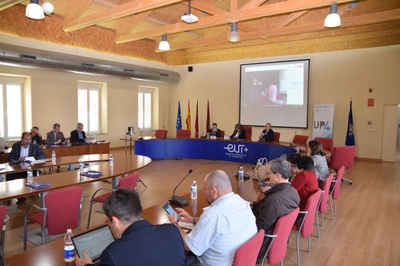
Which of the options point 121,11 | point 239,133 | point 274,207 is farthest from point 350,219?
point 121,11

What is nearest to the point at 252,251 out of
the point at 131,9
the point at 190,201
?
the point at 190,201

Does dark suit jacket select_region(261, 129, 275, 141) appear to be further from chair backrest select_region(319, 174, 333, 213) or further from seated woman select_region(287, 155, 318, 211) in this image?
seated woman select_region(287, 155, 318, 211)

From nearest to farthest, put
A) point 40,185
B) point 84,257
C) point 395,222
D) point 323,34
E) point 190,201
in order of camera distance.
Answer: point 84,257
point 190,201
point 40,185
point 395,222
point 323,34

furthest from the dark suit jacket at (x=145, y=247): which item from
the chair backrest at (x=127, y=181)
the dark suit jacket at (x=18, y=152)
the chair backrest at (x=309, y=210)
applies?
the dark suit jacket at (x=18, y=152)

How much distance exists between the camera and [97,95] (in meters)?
11.0

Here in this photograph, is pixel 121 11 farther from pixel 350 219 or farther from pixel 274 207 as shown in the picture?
pixel 350 219

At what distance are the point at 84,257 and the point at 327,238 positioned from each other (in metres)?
3.20

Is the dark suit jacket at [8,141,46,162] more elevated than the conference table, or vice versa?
the dark suit jacket at [8,141,46,162]

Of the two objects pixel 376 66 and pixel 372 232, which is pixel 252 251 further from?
pixel 376 66

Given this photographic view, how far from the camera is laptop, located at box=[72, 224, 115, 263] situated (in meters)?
1.77

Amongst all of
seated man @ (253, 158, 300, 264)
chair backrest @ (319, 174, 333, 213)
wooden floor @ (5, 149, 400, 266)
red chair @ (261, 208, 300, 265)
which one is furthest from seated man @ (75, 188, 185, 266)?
chair backrest @ (319, 174, 333, 213)

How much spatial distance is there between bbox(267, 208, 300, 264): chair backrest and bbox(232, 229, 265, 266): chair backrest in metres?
0.42

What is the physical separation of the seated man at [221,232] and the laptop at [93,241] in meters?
0.51

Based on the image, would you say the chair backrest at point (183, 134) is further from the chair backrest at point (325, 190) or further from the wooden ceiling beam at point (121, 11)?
the chair backrest at point (325, 190)
